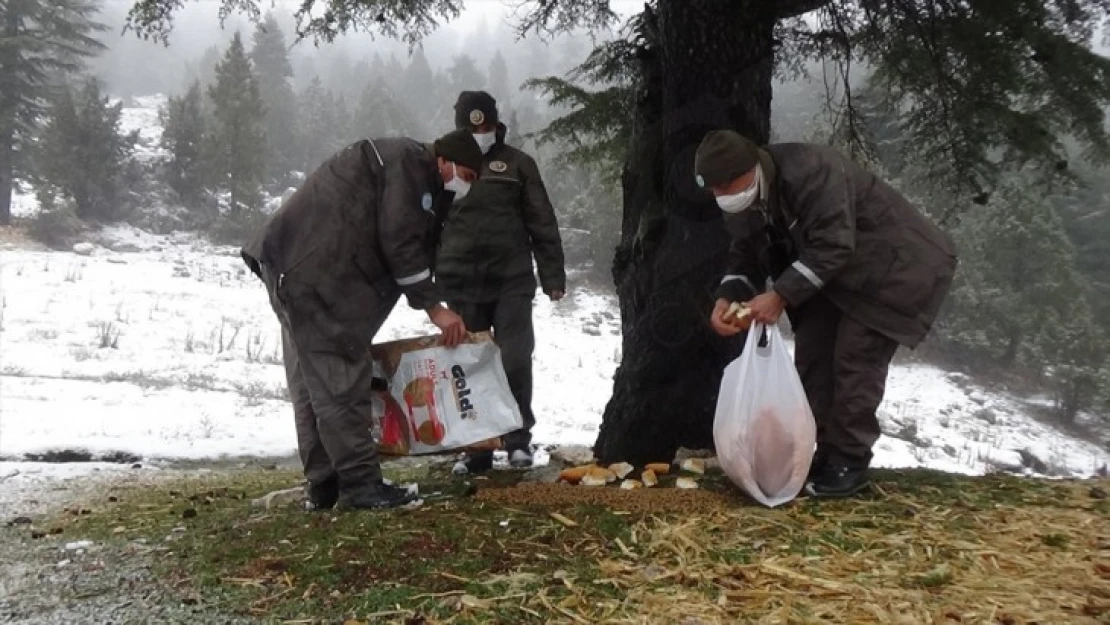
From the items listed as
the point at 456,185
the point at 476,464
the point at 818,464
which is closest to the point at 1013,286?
the point at 476,464

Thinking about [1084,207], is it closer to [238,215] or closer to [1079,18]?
[1079,18]

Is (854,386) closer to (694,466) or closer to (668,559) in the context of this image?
(694,466)

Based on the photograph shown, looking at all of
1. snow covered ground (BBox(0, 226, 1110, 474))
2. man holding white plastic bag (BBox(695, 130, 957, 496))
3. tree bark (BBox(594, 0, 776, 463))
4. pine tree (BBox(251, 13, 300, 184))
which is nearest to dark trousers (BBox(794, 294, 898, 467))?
man holding white plastic bag (BBox(695, 130, 957, 496))

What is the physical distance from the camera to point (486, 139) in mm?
4906

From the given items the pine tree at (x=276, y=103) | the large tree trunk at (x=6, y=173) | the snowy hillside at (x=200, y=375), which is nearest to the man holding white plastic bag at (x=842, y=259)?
the snowy hillside at (x=200, y=375)

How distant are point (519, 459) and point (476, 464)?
0.25m

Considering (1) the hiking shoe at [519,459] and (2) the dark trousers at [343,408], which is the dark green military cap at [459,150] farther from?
(1) the hiking shoe at [519,459]

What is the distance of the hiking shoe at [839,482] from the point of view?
3484 mm

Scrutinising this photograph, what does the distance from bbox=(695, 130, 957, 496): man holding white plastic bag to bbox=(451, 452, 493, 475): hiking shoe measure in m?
1.92

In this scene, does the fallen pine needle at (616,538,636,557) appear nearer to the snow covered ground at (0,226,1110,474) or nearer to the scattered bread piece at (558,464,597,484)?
the scattered bread piece at (558,464,597,484)

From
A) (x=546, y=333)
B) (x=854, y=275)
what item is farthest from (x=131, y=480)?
(x=546, y=333)

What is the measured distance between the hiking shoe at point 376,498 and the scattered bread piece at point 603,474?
0.84 metres

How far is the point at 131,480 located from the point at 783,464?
13.9 feet

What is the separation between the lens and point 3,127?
1242 inches
